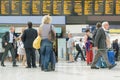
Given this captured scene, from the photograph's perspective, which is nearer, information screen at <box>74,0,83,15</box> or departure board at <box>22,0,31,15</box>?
information screen at <box>74,0,83,15</box>

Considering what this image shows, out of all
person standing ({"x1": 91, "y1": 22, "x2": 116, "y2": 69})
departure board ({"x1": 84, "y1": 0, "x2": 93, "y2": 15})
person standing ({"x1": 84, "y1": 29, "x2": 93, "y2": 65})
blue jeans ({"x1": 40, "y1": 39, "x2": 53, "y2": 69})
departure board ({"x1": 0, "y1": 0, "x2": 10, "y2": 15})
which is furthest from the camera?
departure board ({"x1": 0, "y1": 0, "x2": 10, "y2": 15})

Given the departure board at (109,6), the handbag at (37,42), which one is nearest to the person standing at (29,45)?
the handbag at (37,42)

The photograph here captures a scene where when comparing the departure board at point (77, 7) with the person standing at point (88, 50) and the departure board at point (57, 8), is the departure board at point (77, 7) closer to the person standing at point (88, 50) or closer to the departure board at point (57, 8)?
the departure board at point (57, 8)

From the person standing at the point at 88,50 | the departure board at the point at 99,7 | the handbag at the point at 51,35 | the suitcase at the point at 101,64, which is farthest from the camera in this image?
the departure board at the point at 99,7

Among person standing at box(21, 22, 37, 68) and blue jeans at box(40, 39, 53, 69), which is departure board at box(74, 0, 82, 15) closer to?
person standing at box(21, 22, 37, 68)

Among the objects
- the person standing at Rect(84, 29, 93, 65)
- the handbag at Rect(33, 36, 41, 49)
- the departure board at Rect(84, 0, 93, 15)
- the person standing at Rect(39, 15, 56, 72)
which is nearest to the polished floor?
the person standing at Rect(39, 15, 56, 72)

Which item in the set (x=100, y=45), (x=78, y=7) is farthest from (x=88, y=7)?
(x=100, y=45)

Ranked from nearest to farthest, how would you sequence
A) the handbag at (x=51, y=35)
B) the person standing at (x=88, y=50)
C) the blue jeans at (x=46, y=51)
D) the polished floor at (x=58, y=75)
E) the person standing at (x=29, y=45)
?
1. the polished floor at (x=58, y=75)
2. the blue jeans at (x=46, y=51)
3. the handbag at (x=51, y=35)
4. the person standing at (x=29, y=45)
5. the person standing at (x=88, y=50)

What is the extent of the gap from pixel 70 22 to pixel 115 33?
2.79 m

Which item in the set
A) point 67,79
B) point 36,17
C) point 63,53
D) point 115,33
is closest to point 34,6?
point 36,17

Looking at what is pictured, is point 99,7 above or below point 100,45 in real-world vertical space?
above

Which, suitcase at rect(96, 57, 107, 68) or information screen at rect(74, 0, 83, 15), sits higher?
information screen at rect(74, 0, 83, 15)

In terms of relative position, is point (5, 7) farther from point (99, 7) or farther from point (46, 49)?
point (46, 49)

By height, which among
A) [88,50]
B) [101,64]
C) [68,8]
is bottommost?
[101,64]
